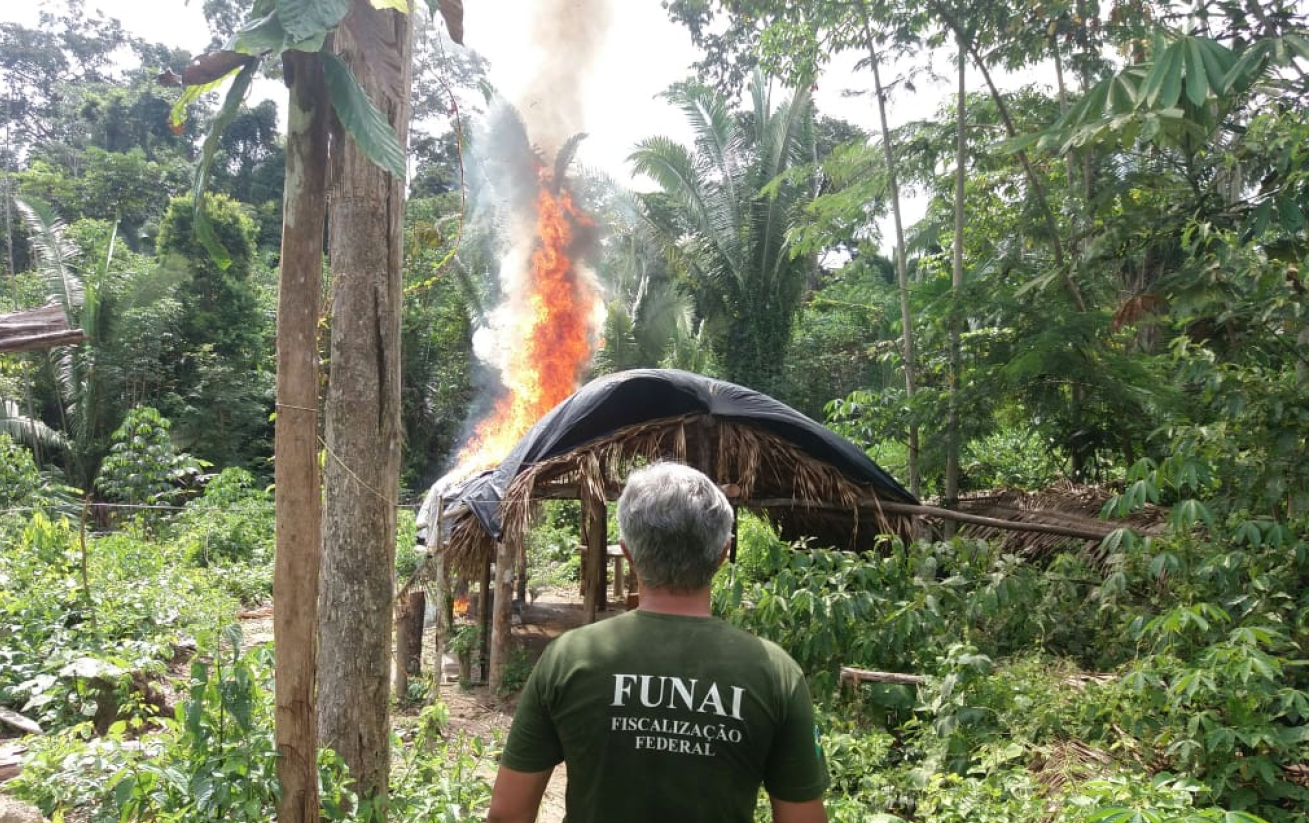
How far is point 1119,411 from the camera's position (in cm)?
810

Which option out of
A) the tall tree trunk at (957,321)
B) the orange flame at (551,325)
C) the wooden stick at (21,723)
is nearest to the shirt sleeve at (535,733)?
the wooden stick at (21,723)

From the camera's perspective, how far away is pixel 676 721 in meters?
1.82

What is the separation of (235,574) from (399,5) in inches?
484

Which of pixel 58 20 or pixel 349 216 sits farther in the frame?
pixel 58 20

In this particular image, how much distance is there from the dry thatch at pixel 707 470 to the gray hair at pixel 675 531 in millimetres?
5941

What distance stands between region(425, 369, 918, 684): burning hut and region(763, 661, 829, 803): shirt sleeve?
6119mm

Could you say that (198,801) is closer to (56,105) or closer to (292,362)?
(292,362)

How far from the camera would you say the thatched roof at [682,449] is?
8203mm

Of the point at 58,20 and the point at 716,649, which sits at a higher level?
the point at 58,20

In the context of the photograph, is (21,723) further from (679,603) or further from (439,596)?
(679,603)

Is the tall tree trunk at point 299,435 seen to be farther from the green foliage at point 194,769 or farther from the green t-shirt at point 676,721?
the green t-shirt at point 676,721

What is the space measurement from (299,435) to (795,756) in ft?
5.77

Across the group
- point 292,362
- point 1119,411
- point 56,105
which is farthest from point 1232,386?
point 56,105

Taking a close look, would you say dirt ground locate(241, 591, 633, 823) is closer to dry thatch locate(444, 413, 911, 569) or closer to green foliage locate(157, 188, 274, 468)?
dry thatch locate(444, 413, 911, 569)
